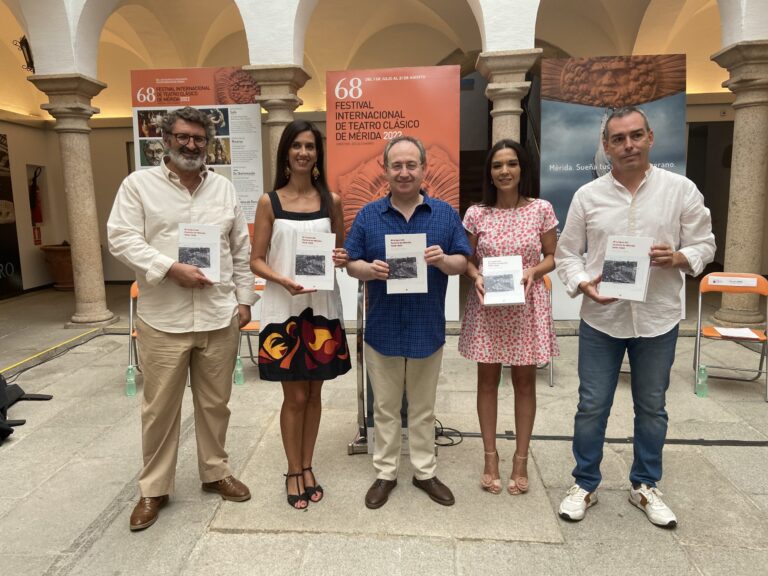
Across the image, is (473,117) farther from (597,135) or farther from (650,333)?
(650,333)

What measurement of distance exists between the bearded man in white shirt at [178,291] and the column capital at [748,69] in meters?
6.22

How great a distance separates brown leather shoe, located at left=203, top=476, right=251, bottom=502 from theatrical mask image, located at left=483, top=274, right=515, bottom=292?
176 centimetres

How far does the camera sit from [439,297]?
283 cm

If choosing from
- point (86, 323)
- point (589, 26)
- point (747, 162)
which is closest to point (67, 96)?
point (86, 323)

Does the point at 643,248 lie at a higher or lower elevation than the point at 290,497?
higher

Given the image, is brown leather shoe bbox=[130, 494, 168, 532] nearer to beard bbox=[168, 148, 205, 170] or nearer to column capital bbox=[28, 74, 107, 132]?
beard bbox=[168, 148, 205, 170]

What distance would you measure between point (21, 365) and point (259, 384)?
277 cm

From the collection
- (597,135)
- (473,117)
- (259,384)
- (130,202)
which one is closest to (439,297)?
(130,202)

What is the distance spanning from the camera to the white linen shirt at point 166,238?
259 centimetres

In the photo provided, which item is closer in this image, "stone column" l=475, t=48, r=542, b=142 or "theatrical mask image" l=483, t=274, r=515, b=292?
"theatrical mask image" l=483, t=274, r=515, b=292

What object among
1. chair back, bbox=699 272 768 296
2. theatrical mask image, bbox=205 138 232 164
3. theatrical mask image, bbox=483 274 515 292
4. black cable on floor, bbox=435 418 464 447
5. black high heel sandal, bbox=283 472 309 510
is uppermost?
theatrical mask image, bbox=205 138 232 164

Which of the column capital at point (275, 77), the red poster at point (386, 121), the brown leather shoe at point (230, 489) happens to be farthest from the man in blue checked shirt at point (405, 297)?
the column capital at point (275, 77)

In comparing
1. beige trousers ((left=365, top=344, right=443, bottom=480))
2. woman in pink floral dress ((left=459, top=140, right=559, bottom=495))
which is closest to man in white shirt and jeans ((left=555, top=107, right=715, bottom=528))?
woman in pink floral dress ((left=459, top=140, right=559, bottom=495))

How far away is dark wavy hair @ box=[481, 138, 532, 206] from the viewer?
9.20 ft
